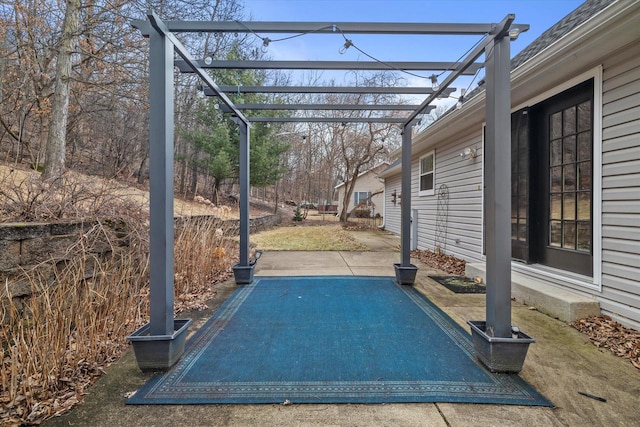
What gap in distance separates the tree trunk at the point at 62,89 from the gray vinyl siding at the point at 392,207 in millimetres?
10253

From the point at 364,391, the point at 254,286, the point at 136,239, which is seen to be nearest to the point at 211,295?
the point at 254,286

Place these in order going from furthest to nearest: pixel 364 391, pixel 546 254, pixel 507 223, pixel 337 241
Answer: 1. pixel 337 241
2. pixel 546 254
3. pixel 507 223
4. pixel 364 391

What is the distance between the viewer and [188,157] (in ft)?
45.9

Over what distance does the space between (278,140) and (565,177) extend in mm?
13223

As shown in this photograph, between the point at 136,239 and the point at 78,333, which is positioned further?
the point at 136,239

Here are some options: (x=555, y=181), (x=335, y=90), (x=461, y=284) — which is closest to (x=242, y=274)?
(x=335, y=90)

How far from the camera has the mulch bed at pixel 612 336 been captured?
2482 mm

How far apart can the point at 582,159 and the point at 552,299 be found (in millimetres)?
1546

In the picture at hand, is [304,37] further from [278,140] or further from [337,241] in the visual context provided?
[278,140]

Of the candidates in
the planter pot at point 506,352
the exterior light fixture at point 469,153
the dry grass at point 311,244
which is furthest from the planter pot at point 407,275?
the dry grass at point 311,244

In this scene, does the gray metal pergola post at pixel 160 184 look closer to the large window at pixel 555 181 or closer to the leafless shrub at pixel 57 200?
the leafless shrub at pixel 57 200

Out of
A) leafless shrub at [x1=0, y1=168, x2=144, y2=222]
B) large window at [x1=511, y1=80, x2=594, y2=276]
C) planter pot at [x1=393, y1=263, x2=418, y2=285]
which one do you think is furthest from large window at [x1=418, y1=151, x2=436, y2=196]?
leafless shrub at [x1=0, y1=168, x2=144, y2=222]

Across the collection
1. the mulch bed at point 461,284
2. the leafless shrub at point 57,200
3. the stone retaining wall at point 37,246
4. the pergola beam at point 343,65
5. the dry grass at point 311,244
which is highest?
the pergola beam at point 343,65

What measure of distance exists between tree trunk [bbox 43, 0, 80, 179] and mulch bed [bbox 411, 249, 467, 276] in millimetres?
8363
